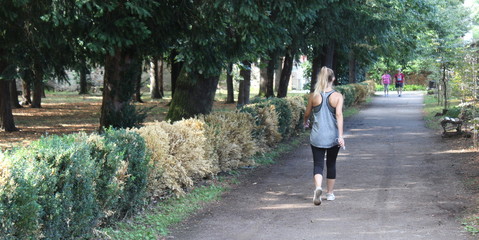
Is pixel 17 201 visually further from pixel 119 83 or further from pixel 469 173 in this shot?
pixel 119 83

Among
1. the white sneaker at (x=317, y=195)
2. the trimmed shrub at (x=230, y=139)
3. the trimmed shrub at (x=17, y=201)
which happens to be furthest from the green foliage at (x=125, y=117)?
the trimmed shrub at (x=17, y=201)

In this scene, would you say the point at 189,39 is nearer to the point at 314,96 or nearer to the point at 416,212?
the point at 314,96

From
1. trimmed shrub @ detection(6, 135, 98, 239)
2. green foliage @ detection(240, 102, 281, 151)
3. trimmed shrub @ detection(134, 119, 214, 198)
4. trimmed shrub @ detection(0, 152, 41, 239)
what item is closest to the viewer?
trimmed shrub @ detection(0, 152, 41, 239)

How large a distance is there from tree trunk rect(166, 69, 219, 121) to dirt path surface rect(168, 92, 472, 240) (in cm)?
228

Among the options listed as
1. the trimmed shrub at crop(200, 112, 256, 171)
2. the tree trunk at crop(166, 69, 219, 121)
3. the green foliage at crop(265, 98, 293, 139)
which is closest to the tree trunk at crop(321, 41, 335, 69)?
the green foliage at crop(265, 98, 293, 139)

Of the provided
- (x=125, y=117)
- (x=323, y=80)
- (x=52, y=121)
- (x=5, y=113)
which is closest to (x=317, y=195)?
(x=323, y=80)

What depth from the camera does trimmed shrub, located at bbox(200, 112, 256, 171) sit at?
9.80 meters

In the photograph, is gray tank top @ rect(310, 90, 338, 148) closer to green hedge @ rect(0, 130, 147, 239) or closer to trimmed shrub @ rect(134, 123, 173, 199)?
trimmed shrub @ rect(134, 123, 173, 199)

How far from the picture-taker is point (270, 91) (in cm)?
2595

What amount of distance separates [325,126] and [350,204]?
45.3 inches

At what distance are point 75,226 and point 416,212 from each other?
14.3ft

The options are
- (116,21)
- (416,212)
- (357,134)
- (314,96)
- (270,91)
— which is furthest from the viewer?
(270,91)

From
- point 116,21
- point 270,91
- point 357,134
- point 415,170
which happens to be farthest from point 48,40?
point 270,91

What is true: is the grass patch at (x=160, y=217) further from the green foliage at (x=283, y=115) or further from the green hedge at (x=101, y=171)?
the green foliage at (x=283, y=115)
